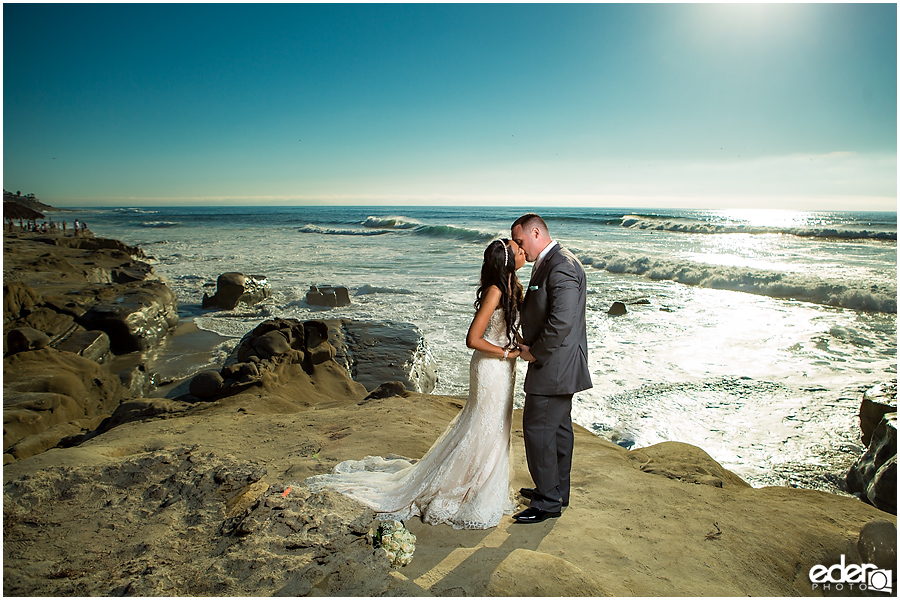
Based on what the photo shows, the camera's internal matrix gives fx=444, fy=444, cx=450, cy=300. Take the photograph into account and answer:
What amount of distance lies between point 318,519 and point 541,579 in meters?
1.37

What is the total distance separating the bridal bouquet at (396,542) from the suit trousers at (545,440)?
936 millimetres

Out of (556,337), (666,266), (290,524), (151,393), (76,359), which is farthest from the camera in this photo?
(666,266)

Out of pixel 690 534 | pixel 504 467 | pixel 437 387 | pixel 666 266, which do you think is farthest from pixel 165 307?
pixel 666 266

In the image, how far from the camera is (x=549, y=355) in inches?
115

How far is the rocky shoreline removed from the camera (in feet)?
7.66

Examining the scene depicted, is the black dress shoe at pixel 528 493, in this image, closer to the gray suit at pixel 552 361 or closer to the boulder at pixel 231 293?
the gray suit at pixel 552 361

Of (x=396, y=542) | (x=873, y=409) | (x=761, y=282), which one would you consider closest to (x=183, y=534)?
(x=396, y=542)

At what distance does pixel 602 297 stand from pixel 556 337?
12073 millimetres

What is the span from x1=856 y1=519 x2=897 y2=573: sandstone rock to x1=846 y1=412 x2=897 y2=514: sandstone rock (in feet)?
6.42

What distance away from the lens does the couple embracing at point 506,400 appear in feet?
9.66

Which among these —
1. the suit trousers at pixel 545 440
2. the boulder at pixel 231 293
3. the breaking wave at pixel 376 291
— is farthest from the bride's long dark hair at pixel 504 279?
the breaking wave at pixel 376 291

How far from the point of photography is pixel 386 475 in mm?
3367

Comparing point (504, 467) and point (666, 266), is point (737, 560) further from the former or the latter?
point (666, 266)

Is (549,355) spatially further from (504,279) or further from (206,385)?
(206,385)
